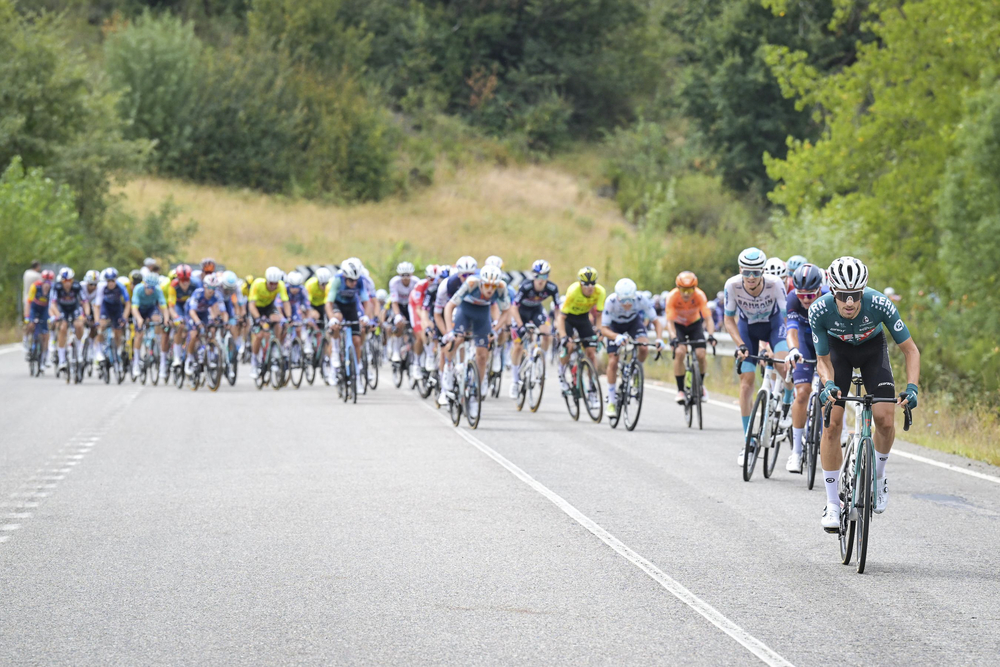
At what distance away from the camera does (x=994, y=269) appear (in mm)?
26750

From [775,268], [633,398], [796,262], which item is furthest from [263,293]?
[775,268]

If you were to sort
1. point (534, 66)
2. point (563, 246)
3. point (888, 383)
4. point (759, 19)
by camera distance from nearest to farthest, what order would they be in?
point (888, 383) → point (759, 19) → point (563, 246) → point (534, 66)

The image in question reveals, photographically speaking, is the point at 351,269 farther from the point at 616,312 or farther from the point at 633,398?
the point at 633,398

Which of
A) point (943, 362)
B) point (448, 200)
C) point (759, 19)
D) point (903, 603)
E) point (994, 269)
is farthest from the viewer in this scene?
point (448, 200)

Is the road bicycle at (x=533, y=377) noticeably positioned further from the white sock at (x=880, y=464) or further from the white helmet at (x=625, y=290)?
the white sock at (x=880, y=464)

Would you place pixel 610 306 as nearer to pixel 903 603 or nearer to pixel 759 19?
pixel 903 603

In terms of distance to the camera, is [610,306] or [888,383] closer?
[888,383]

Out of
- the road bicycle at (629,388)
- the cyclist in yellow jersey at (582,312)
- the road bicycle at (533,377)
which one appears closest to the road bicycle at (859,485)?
the road bicycle at (629,388)

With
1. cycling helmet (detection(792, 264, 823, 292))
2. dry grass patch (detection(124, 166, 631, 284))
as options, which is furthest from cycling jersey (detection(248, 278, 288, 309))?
dry grass patch (detection(124, 166, 631, 284))

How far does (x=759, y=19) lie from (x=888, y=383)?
51.6 metres

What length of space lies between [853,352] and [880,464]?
0.72 m

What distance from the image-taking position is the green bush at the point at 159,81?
71312 mm

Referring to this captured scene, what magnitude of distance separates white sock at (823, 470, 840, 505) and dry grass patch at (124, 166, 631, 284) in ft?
151

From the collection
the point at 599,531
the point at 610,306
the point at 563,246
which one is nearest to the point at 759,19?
the point at 563,246
